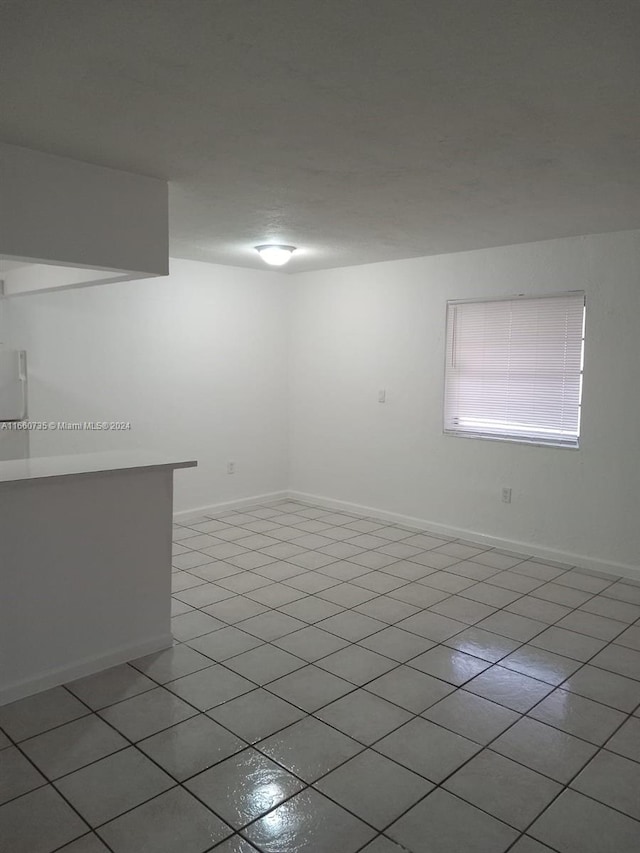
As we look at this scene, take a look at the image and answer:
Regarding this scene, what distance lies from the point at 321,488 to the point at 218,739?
12.7 feet

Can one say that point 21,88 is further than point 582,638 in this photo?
No

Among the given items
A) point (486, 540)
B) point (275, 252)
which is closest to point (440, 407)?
point (486, 540)

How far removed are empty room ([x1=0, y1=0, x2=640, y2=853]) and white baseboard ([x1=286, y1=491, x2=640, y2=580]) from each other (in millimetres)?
28

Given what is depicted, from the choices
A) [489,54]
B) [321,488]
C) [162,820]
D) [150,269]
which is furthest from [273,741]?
[321,488]

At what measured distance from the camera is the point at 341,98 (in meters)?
1.96

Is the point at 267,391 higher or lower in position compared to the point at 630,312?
lower

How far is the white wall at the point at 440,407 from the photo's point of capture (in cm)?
413

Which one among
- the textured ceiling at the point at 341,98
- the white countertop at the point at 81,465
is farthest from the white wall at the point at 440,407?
the white countertop at the point at 81,465

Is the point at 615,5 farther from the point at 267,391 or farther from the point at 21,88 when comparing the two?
the point at 267,391

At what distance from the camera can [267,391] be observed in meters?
6.16

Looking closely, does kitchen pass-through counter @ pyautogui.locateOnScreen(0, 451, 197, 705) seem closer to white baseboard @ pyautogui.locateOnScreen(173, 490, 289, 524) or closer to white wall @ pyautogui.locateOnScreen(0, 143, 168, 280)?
white wall @ pyautogui.locateOnScreen(0, 143, 168, 280)

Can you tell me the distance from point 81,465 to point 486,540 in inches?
125

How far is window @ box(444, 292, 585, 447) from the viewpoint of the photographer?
4367 millimetres

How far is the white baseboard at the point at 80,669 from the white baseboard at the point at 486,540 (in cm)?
267
